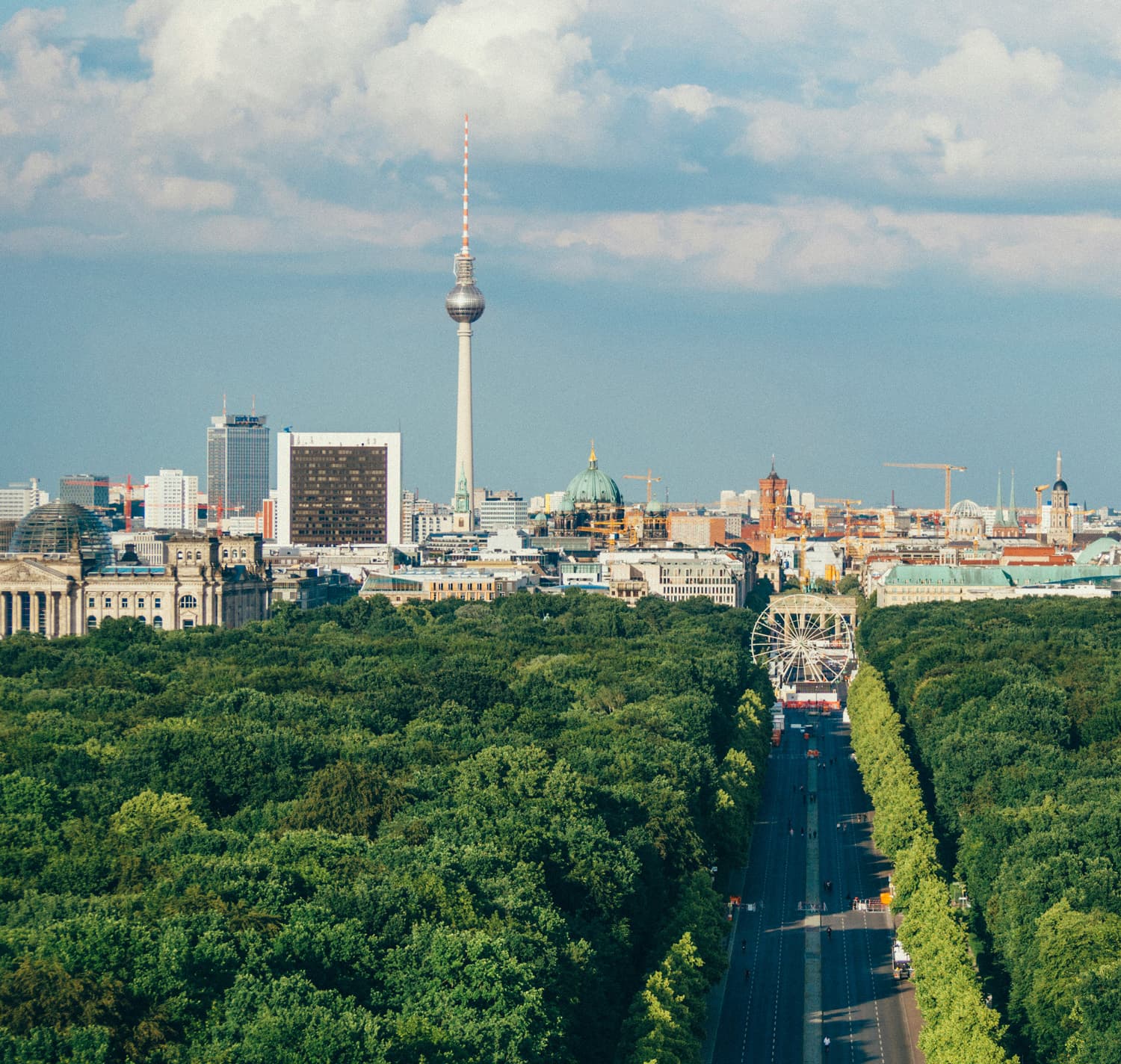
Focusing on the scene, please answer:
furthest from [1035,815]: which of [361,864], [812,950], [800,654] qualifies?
[800,654]

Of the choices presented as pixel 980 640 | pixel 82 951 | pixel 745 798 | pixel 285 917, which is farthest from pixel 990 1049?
pixel 980 640

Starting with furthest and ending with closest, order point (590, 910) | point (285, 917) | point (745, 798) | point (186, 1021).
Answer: point (745, 798)
point (590, 910)
point (285, 917)
point (186, 1021)

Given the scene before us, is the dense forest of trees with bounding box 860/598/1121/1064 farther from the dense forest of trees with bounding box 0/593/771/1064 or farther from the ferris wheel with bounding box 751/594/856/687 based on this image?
the ferris wheel with bounding box 751/594/856/687

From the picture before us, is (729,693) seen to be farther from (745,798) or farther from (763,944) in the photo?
(763,944)

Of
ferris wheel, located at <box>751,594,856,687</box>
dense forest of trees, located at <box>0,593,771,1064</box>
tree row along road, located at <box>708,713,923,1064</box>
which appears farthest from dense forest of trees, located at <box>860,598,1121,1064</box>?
ferris wheel, located at <box>751,594,856,687</box>

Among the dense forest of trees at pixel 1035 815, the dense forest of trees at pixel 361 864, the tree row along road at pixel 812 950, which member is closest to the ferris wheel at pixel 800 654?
the dense forest of trees at pixel 1035 815

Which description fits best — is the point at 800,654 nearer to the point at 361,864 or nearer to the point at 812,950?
the point at 812,950
